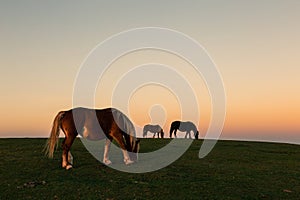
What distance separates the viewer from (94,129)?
17.8 m

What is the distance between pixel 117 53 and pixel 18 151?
1015cm

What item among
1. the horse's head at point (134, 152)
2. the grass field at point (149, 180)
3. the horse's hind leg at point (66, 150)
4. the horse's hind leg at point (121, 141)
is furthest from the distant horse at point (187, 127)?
the horse's hind leg at point (66, 150)

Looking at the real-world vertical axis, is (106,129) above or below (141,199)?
above

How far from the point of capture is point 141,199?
39.6 ft

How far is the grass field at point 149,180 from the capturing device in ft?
42.1

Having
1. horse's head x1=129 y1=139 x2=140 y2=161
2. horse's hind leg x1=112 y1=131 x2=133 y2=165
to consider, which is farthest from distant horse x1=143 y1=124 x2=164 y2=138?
horse's hind leg x1=112 y1=131 x2=133 y2=165

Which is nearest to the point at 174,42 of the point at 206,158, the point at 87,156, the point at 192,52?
the point at 192,52

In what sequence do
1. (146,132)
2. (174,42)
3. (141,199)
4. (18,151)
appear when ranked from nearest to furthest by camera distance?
(141,199) < (18,151) < (174,42) < (146,132)

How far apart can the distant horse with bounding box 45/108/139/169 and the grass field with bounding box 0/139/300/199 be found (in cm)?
127

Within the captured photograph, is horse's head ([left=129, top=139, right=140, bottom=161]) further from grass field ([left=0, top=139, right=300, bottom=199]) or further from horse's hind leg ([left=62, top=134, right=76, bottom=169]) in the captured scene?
horse's hind leg ([left=62, top=134, right=76, bottom=169])

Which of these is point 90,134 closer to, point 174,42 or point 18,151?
point 18,151

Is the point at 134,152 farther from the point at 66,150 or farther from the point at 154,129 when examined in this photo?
the point at 154,129

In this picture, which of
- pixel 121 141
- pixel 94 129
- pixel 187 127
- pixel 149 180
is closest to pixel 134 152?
pixel 121 141

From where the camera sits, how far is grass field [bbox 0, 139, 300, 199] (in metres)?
12.8
